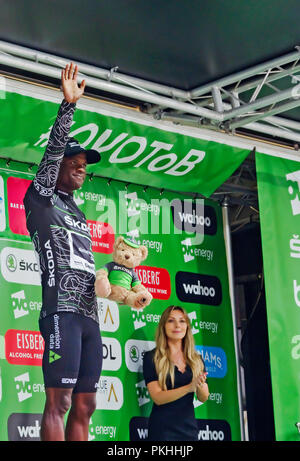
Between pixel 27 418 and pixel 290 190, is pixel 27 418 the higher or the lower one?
the lower one

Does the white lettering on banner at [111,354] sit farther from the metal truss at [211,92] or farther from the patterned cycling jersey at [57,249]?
the metal truss at [211,92]

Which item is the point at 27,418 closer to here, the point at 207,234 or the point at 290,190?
the point at 207,234

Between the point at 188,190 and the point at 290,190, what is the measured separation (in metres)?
0.92

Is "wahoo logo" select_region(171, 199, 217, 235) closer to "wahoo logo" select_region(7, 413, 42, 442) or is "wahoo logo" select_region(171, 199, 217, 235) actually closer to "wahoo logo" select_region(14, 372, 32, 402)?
"wahoo logo" select_region(14, 372, 32, 402)

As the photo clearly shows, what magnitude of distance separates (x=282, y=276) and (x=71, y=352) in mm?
2145

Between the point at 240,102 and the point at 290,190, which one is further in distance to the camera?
the point at 290,190

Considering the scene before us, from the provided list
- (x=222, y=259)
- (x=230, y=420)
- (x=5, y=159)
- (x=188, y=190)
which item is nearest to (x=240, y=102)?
(x=188, y=190)

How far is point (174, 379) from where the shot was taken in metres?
6.30

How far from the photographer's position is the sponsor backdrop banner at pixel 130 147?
6.05m

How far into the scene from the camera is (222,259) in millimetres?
7391

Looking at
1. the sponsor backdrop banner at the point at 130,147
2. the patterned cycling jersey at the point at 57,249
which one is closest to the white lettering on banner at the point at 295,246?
the sponsor backdrop banner at the point at 130,147

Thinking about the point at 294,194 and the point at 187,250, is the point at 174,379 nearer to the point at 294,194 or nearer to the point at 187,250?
the point at 187,250

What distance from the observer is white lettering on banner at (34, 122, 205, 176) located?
636 cm

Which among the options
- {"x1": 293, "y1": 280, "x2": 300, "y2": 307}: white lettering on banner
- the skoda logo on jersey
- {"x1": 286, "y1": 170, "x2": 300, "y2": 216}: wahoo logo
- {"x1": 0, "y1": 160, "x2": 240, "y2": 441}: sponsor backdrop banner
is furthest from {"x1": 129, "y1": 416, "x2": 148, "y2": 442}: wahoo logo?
{"x1": 286, "y1": 170, "x2": 300, "y2": 216}: wahoo logo
